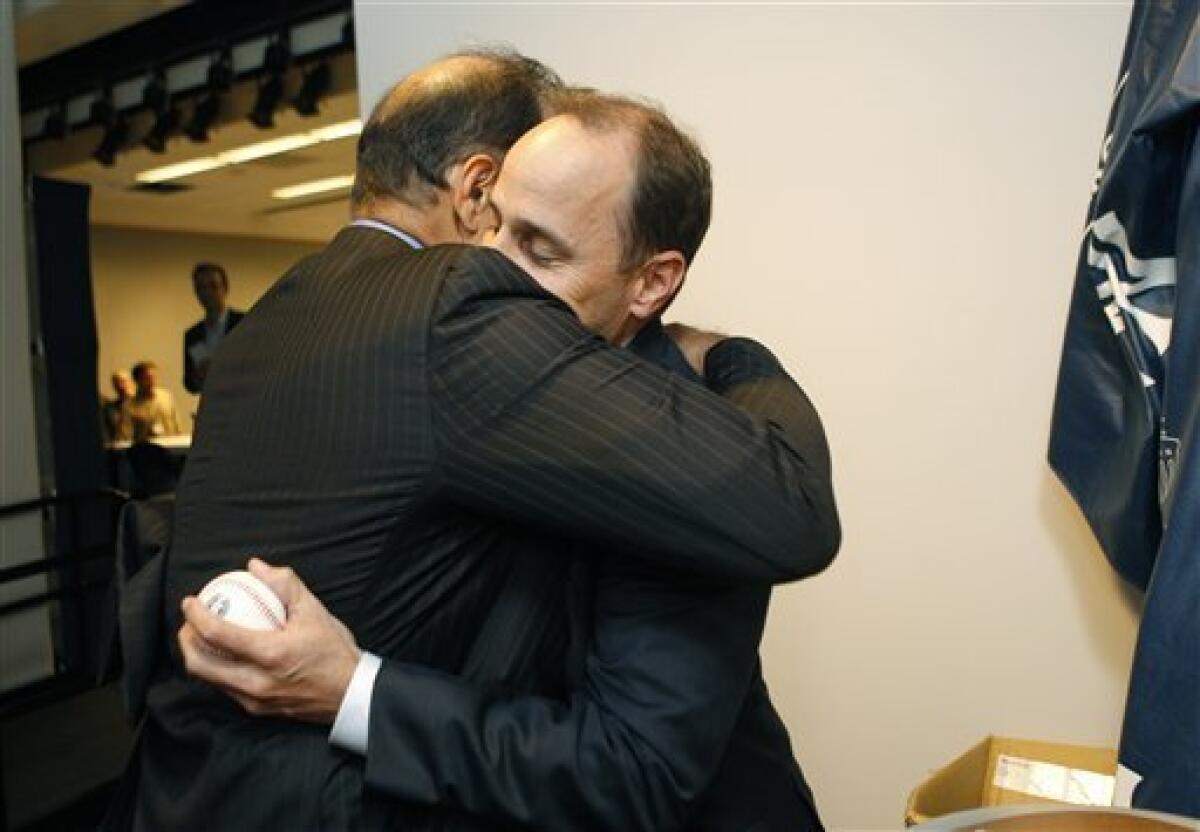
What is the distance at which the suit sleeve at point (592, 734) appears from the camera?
2.67 feet

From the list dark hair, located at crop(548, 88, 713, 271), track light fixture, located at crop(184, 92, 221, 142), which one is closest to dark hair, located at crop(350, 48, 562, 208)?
dark hair, located at crop(548, 88, 713, 271)

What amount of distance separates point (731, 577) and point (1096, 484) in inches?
37.9

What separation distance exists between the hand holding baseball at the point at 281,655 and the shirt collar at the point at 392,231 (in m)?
0.37

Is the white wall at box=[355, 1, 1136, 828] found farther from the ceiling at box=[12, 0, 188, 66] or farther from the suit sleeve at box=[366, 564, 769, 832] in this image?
the ceiling at box=[12, 0, 188, 66]

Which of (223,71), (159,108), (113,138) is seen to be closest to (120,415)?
(113,138)

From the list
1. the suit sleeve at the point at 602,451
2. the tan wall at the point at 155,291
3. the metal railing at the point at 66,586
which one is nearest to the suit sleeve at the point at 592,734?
the suit sleeve at the point at 602,451

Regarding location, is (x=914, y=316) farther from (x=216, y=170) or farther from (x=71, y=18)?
(x=216, y=170)

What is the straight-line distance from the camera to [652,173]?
0.95 m

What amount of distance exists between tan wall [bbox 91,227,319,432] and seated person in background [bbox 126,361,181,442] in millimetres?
1228

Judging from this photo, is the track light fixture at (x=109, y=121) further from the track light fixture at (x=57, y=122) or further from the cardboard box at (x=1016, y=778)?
the cardboard box at (x=1016, y=778)

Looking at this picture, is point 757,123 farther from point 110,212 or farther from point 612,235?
point 110,212

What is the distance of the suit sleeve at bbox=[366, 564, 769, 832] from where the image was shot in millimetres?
815

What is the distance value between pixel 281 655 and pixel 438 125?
0.59m

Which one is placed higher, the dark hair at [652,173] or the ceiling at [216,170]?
the ceiling at [216,170]
